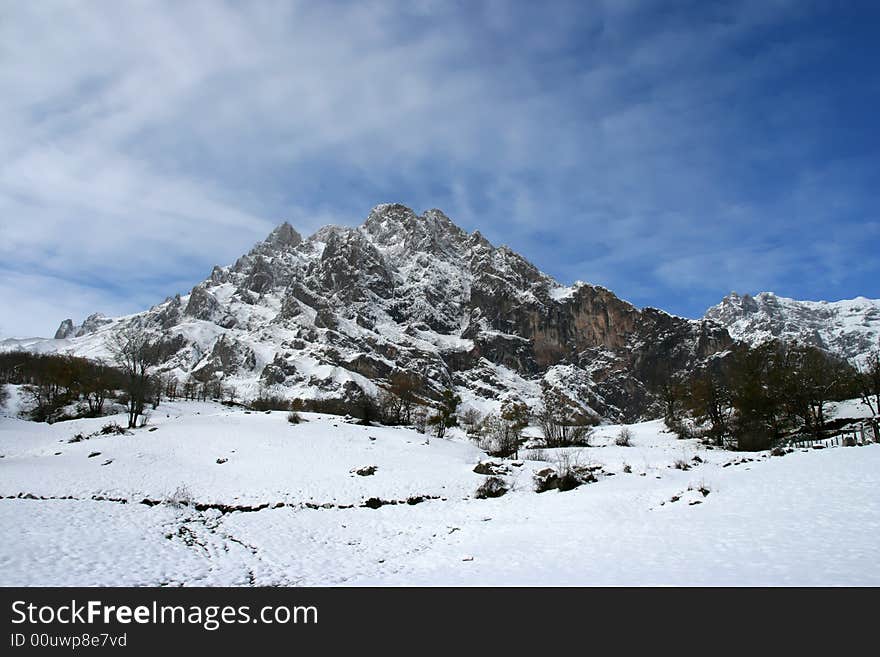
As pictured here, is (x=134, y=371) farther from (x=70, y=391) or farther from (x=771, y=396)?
(x=771, y=396)

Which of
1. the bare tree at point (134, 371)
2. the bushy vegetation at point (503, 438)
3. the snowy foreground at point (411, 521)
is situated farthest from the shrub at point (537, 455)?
the bare tree at point (134, 371)

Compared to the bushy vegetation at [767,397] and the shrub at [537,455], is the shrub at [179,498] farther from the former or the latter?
the bushy vegetation at [767,397]

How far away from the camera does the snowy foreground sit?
1161 cm

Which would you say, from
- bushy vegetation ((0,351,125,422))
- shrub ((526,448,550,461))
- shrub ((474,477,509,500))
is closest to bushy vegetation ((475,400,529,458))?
shrub ((526,448,550,461))

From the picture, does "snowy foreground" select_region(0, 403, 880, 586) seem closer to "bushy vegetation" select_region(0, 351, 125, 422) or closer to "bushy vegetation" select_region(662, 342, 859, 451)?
"bushy vegetation" select_region(662, 342, 859, 451)

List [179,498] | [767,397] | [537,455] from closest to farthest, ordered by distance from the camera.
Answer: [179,498], [537,455], [767,397]

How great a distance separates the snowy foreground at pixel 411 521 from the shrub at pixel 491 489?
2.95 feet

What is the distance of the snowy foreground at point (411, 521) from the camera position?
1161cm

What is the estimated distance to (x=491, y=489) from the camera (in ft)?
83.8

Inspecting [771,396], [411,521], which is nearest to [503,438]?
[411,521]

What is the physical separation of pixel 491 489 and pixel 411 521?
6.57 meters
